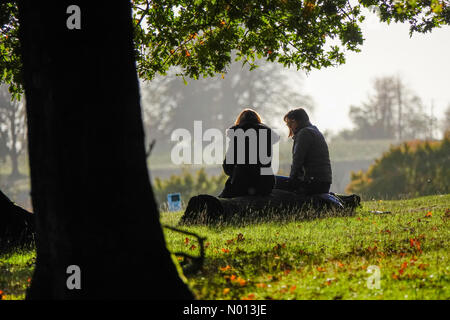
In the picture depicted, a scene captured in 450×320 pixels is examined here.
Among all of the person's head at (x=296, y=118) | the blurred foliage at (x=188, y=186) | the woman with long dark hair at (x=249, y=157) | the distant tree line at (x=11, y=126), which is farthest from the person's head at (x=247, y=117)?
the distant tree line at (x=11, y=126)

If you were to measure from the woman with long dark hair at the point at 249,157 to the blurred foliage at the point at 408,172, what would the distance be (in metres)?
12.8

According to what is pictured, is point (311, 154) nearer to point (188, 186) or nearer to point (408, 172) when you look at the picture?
point (408, 172)

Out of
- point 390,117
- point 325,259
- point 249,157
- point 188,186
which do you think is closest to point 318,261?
point 325,259

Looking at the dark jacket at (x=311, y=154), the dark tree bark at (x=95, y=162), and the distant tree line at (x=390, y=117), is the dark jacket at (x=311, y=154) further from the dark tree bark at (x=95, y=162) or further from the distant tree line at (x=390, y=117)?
the distant tree line at (x=390, y=117)

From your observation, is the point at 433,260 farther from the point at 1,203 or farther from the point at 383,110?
the point at 383,110

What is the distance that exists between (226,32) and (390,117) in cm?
6144

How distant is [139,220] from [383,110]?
66407 mm

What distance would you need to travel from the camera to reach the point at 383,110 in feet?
219

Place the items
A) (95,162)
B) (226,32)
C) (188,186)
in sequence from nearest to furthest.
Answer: (95,162) → (226,32) → (188,186)

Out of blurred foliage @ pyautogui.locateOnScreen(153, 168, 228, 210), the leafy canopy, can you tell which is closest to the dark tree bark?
the leafy canopy

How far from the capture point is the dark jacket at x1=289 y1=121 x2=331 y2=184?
32.5 feet

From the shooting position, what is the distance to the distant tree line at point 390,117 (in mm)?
64688

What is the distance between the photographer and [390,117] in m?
67.1
